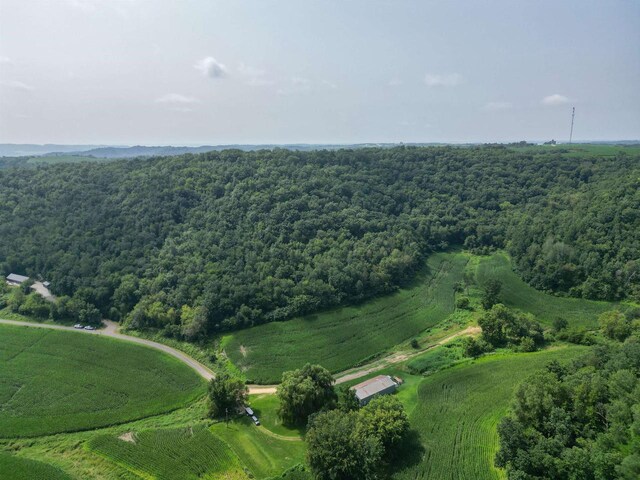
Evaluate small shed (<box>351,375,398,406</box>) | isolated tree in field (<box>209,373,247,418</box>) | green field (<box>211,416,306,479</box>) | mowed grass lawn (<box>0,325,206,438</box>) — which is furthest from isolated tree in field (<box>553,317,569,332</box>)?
mowed grass lawn (<box>0,325,206,438</box>)

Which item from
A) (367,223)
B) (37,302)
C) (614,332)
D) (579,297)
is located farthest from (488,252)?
(37,302)

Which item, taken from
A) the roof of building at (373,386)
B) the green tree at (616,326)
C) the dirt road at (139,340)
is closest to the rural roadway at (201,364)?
the dirt road at (139,340)

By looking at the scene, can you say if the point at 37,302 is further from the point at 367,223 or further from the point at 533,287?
the point at 533,287

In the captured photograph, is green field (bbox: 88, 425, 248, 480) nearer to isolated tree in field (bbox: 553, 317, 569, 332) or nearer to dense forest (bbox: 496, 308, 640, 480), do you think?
dense forest (bbox: 496, 308, 640, 480)

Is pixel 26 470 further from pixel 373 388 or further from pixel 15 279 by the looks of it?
pixel 15 279

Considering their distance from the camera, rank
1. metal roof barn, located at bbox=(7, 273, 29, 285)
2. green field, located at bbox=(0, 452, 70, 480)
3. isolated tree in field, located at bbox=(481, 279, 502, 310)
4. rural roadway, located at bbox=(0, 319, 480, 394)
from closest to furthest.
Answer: green field, located at bbox=(0, 452, 70, 480), rural roadway, located at bbox=(0, 319, 480, 394), isolated tree in field, located at bbox=(481, 279, 502, 310), metal roof barn, located at bbox=(7, 273, 29, 285)

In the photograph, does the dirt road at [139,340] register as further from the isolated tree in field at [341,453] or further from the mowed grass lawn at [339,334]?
the isolated tree in field at [341,453]

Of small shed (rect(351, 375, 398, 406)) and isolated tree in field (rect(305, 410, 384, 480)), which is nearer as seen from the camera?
isolated tree in field (rect(305, 410, 384, 480))
